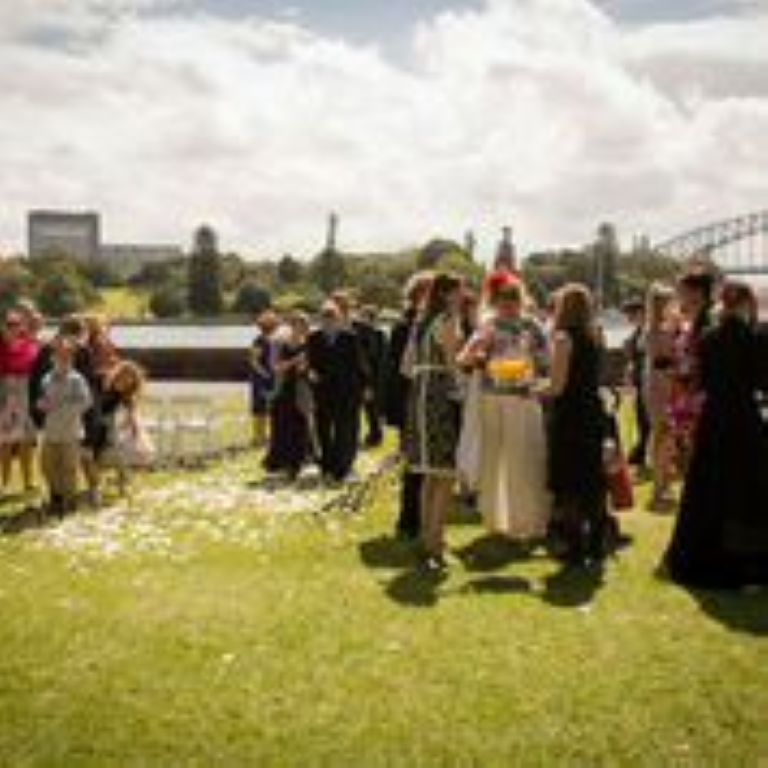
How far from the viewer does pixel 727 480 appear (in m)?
10.5

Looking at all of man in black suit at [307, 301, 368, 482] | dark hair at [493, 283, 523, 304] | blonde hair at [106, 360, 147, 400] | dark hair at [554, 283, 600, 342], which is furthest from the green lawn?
man in black suit at [307, 301, 368, 482]

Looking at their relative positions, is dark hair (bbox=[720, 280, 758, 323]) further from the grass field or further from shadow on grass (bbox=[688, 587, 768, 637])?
the grass field

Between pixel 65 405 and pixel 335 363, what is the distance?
3881 millimetres

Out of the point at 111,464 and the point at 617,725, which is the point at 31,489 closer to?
the point at 111,464

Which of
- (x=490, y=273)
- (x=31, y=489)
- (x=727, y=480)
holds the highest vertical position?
(x=490, y=273)

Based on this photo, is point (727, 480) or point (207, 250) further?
point (207, 250)

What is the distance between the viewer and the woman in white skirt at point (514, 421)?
37.6 ft

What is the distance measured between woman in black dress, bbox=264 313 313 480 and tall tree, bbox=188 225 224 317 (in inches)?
3547

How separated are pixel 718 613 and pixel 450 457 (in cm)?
261

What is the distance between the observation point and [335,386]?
56.8ft

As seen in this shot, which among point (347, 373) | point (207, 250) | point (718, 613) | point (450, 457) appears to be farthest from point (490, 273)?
point (207, 250)

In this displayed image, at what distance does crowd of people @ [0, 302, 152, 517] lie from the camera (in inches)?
567

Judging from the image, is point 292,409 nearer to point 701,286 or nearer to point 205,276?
point 701,286

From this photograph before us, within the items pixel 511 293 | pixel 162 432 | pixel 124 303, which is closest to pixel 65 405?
pixel 511 293
